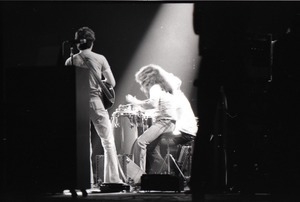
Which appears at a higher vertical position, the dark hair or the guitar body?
the dark hair

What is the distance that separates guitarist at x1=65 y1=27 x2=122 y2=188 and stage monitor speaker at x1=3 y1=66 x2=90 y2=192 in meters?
0.25

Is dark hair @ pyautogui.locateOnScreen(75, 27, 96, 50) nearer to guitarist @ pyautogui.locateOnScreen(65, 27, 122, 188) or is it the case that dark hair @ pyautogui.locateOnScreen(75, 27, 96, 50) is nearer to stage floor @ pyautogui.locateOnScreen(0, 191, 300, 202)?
guitarist @ pyautogui.locateOnScreen(65, 27, 122, 188)

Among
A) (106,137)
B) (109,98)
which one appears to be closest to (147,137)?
(106,137)

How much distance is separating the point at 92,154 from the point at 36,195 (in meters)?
0.59

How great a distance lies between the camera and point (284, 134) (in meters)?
4.48

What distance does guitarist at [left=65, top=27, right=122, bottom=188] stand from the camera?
447cm

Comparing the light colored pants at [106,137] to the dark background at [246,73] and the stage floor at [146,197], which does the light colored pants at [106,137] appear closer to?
the stage floor at [146,197]

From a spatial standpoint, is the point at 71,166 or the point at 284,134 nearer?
the point at 71,166

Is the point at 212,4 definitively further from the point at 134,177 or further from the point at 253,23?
the point at 134,177

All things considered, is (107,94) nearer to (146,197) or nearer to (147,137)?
(147,137)

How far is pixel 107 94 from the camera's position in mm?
4496

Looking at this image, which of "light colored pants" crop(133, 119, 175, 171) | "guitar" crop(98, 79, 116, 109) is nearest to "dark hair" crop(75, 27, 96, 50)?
"guitar" crop(98, 79, 116, 109)

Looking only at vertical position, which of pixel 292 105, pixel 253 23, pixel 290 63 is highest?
pixel 253 23

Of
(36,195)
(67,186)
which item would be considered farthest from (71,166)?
(36,195)
